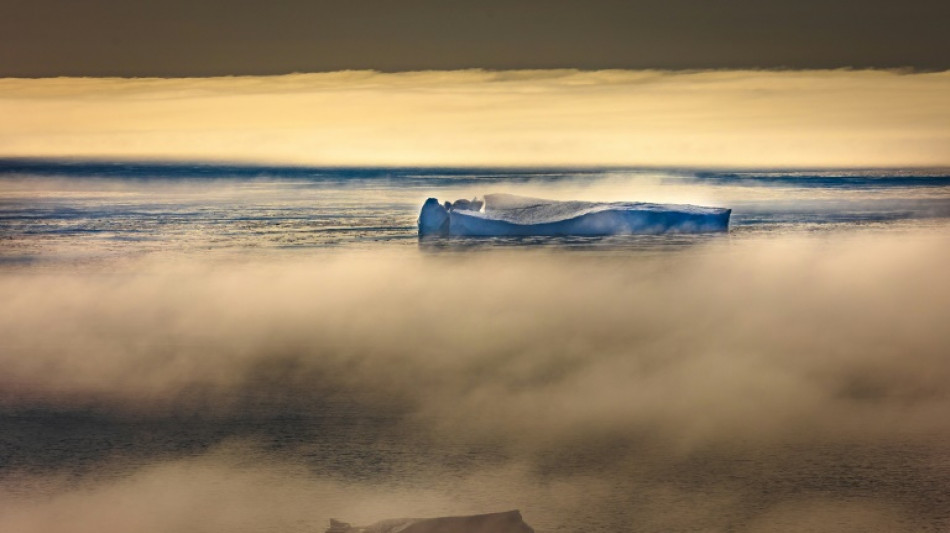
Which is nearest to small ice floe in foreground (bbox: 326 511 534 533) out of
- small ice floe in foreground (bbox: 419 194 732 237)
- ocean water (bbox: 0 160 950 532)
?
ocean water (bbox: 0 160 950 532)

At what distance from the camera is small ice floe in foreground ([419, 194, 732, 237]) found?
22.6 m

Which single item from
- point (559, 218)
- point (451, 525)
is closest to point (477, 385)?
point (451, 525)

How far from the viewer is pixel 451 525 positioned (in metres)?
6.22

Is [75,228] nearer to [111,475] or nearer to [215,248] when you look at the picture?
[215,248]

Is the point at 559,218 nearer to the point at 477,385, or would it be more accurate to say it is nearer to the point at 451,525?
the point at 477,385

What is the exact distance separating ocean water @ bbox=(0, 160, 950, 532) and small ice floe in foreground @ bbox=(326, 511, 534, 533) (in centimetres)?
50

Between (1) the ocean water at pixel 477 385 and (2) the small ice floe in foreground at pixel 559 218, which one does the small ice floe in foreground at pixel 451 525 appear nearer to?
(1) the ocean water at pixel 477 385

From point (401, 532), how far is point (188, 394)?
4.11 meters

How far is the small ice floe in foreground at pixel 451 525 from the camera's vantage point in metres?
6.15

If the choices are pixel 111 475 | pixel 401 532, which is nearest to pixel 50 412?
pixel 111 475

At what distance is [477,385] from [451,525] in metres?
3.94

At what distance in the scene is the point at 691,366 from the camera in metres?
11.0

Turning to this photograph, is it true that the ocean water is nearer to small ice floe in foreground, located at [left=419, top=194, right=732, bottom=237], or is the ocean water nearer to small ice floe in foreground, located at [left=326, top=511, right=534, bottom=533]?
small ice floe in foreground, located at [left=326, top=511, right=534, bottom=533]

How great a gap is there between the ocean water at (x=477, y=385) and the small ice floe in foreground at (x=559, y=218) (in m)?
1.16
